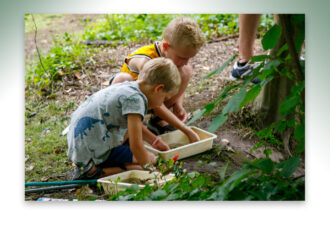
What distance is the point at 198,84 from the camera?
230 cm

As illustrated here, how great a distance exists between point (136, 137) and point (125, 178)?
22 centimetres

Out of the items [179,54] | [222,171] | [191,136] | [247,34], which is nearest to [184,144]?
[191,136]

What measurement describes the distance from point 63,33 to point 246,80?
1.16 metres

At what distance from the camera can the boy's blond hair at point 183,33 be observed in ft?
7.29

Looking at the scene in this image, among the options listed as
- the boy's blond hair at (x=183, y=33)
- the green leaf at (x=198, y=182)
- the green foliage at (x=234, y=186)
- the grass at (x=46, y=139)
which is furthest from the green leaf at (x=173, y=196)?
the boy's blond hair at (x=183, y=33)

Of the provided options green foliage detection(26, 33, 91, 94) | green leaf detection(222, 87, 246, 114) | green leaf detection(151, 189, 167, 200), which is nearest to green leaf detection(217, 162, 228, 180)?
green leaf detection(151, 189, 167, 200)

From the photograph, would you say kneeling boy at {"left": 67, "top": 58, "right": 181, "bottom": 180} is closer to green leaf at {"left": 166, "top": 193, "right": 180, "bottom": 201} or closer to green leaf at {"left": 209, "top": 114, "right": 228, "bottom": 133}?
green leaf at {"left": 166, "top": 193, "right": 180, "bottom": 201}

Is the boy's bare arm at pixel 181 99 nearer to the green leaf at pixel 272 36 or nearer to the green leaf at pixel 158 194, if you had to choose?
the green leaf at pixel 158 194

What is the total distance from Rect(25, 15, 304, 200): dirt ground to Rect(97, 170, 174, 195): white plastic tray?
162 millimetres

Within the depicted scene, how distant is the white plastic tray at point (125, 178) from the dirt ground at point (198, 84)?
162 mm

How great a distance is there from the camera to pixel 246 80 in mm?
1580

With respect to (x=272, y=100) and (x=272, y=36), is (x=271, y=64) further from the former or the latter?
(x=272, y=100)

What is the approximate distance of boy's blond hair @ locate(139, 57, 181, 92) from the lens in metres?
2.14
